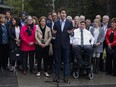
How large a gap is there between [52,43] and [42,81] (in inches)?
60.4

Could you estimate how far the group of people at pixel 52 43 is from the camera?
1187 centimetres

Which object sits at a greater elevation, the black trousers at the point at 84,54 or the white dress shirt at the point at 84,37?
A: the white dress shirt at the point at 84,37

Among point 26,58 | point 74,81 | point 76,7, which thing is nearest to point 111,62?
point 74,81

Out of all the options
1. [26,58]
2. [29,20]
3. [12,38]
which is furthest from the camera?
[12,38]

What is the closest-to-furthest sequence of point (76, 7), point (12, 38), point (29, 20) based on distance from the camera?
point (29, 20), point (12, 38), point (76, 7)

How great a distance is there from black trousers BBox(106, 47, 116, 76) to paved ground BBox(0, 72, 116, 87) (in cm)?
30

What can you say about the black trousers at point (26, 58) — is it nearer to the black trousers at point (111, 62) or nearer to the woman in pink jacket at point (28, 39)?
the woman in pink jacket at point (28, 39)

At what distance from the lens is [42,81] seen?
1201 cm

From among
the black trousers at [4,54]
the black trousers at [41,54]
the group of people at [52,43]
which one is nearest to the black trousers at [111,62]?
the group of people at [52,43]

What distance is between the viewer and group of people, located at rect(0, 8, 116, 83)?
11.9m

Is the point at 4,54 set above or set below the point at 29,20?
below

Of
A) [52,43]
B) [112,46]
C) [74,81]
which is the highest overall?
[52,43]

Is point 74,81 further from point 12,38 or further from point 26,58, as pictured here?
point 12,38

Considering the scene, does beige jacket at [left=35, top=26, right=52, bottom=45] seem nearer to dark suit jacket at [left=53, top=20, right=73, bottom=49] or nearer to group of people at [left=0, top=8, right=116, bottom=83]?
group of people at [left=0, top=8, right=116, bottom=83]
